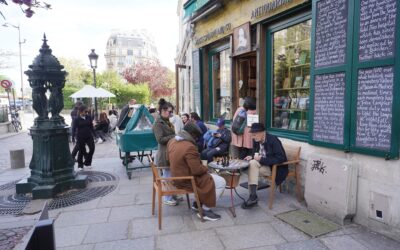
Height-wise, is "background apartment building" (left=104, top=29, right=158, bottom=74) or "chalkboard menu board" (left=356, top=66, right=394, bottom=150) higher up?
"background apartment building" (left=104, top=29, right=158, bottom=74)

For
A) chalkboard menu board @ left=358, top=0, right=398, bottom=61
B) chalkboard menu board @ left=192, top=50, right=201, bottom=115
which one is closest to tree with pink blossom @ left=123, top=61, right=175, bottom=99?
chalkboard menu board @ left=192, top=50, right=201, bottom=115

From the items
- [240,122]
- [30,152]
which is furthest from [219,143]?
[30,152]

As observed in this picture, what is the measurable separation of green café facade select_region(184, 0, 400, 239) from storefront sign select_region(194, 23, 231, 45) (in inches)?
23.8

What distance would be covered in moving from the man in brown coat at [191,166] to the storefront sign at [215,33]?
3919mm

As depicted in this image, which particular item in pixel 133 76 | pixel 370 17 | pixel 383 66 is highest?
pixel 133 76

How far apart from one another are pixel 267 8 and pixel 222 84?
2908mm

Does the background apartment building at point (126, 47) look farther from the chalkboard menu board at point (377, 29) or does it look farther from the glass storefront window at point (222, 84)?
the chalkboard menu board at point (377, 29)

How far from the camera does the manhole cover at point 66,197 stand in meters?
4.63

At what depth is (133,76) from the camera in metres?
40.5

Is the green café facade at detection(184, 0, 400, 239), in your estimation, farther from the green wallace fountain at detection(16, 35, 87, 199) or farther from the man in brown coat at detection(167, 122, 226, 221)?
the green wallace fountain at detection(16, 35, 87, 199)

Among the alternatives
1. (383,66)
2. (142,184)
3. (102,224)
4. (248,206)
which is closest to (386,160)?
(383,66)

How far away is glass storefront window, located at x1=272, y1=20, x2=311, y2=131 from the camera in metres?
5.04

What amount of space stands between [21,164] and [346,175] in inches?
304

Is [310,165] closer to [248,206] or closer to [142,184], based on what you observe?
[248,206]
